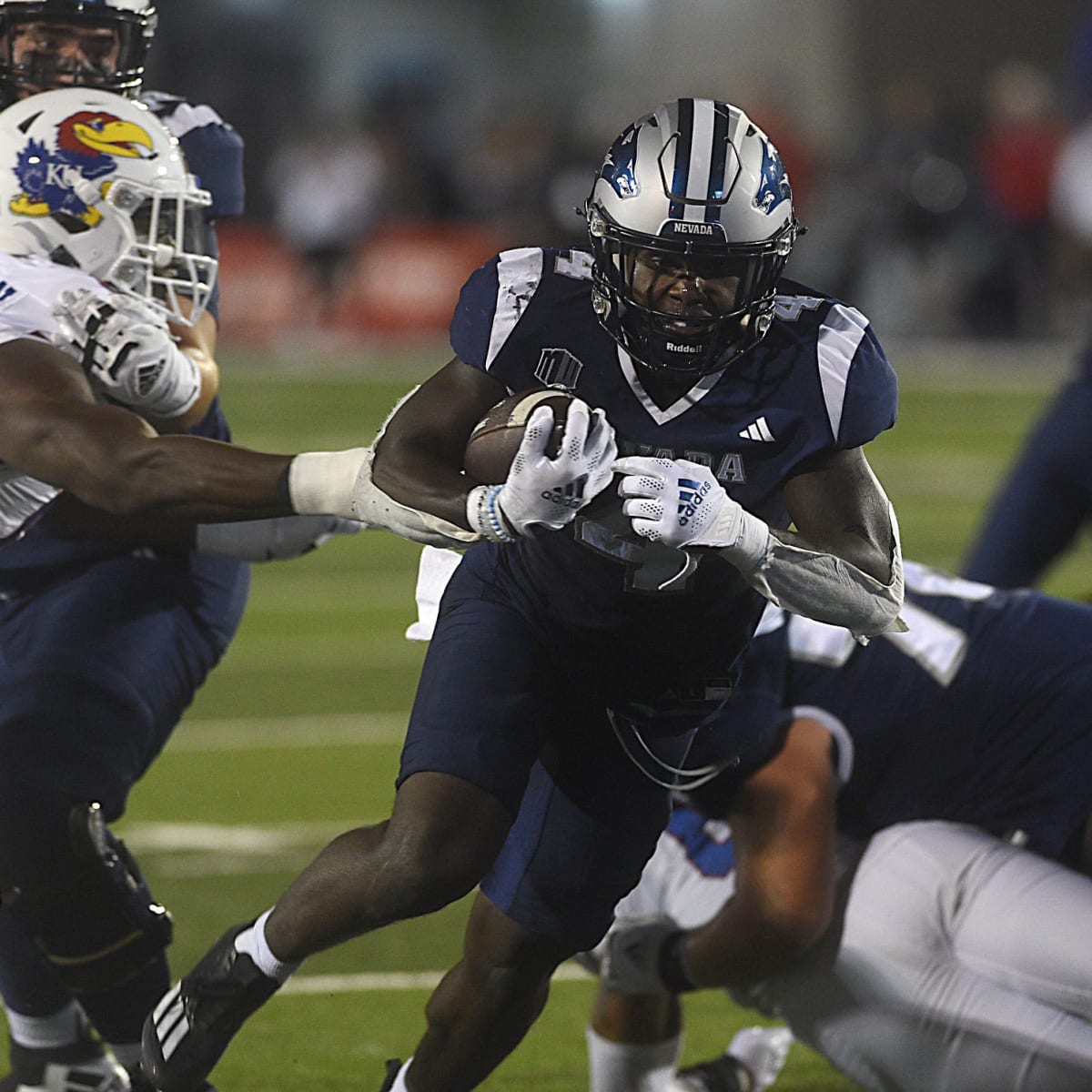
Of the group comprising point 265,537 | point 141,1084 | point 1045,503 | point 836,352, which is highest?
point 836,352

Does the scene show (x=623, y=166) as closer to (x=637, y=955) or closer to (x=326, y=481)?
(x=326, y=481)

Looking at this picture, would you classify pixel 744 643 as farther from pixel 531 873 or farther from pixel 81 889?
pixel 81 889

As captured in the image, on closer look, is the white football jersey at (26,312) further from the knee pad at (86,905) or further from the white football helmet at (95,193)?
the knee pad at (86,905)

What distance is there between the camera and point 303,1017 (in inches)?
157

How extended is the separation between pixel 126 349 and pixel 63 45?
0.87 metres

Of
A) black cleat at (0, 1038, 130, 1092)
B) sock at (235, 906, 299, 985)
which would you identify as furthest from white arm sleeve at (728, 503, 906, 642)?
black cleat at (0, 1038, 130, 1092)

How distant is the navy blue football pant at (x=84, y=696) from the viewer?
10.5ft

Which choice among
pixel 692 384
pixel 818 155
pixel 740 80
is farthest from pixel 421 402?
pixel 740 80

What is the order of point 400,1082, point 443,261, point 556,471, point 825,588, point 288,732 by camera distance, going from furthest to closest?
point 443,261
point 288,732
point 400,1082
point 825,588
point 556,471

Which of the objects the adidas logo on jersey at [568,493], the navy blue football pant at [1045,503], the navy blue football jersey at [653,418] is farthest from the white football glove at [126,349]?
the navy blue football pant at [1045,503]

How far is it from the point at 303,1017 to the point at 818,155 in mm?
14685

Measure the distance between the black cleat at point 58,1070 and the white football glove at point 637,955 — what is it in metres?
0.84

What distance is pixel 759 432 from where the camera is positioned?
2955mm

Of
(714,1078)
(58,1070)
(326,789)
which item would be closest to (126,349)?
(58,1070)
